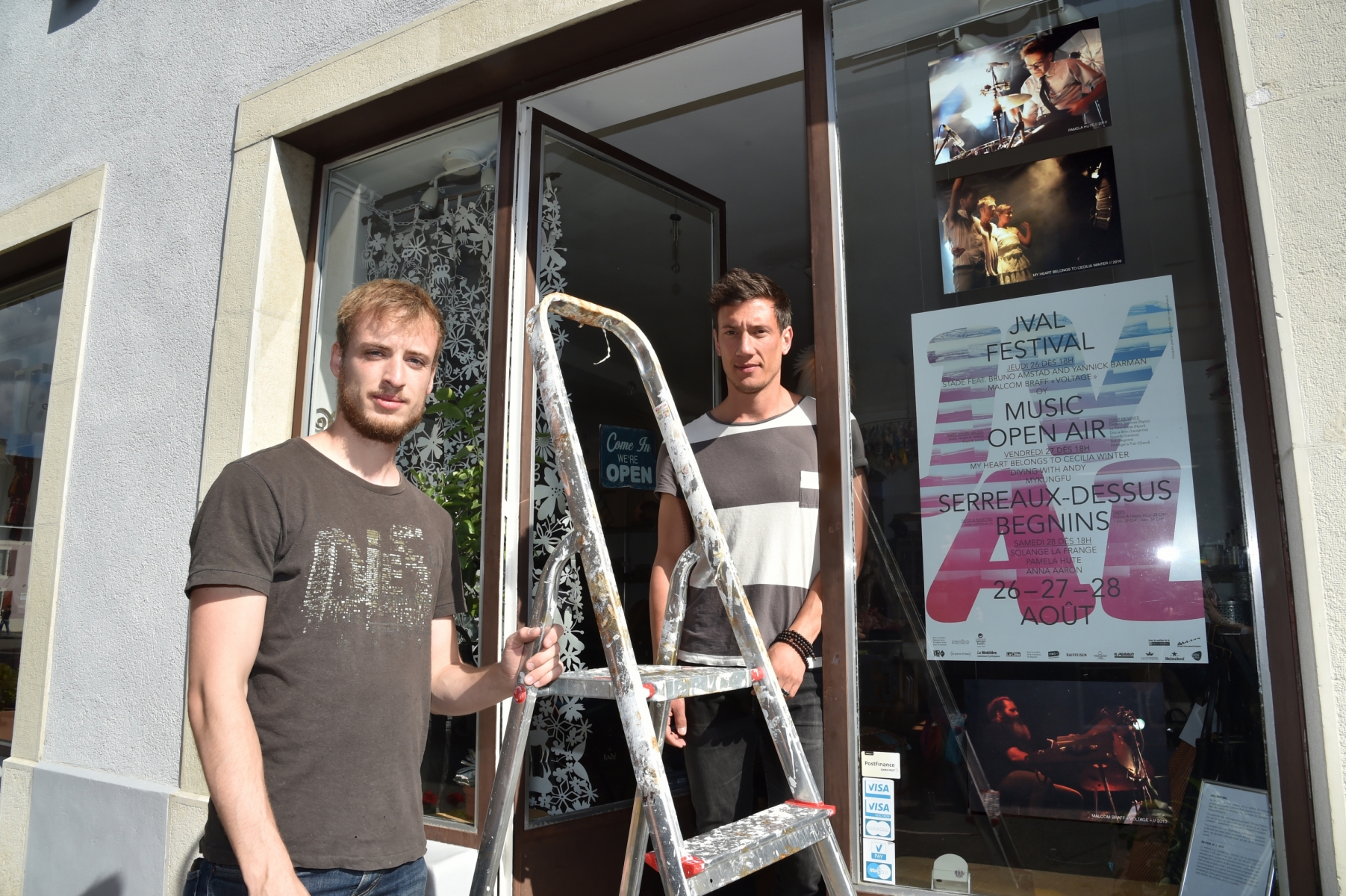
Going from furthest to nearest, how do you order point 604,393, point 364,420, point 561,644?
point 604,393
point 561,644
point 364,420

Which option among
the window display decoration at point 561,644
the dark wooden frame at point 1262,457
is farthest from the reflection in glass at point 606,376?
the dark wooden frame at point 1262,457

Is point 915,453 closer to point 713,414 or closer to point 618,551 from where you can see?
point 713,414

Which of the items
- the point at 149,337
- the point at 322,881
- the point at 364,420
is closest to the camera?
the point at 322,881

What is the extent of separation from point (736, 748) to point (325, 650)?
3.71ft

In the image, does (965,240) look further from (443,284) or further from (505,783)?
(443,284)

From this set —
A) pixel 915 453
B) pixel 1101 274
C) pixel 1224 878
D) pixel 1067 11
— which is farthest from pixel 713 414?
pixel 1224 878

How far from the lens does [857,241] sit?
246 cm

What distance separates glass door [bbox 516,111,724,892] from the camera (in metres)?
3.08

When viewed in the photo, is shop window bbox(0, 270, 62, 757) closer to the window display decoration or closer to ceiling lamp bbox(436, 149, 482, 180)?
ceiling lamp bbox(436, 149, 482, 180)

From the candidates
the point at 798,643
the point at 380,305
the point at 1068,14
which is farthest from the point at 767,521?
the point at 1068,14

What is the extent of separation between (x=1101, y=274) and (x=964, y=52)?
76 cm

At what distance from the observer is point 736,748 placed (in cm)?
230

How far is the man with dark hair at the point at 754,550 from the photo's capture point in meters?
2.25

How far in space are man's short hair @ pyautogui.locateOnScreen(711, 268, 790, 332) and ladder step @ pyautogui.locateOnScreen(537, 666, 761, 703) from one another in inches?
45.9
